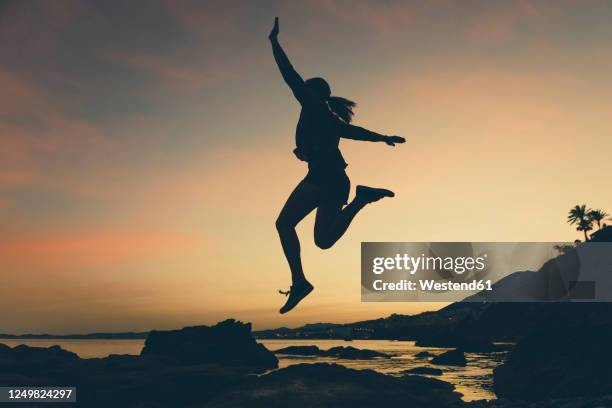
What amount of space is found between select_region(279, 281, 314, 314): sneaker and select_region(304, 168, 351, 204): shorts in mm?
1044

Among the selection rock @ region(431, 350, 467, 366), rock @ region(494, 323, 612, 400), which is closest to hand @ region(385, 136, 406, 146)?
rock @ region(494, 323, 612, 400)

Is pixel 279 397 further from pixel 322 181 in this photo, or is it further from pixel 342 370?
pixel 322 181

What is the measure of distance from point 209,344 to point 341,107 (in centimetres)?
6259

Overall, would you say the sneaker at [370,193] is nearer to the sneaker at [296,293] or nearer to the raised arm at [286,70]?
the sneaker at [296,293]

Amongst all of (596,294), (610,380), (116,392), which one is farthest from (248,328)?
(610,380)

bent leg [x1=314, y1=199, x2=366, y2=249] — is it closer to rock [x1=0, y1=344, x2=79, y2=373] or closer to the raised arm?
the raised arm

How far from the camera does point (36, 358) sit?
93.7ft

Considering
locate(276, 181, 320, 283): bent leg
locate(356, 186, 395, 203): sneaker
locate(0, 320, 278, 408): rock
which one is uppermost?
locate(356, 186, 395, 203): sneaker

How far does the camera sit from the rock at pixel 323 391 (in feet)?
64.3

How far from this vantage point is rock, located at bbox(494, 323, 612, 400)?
24.9 m

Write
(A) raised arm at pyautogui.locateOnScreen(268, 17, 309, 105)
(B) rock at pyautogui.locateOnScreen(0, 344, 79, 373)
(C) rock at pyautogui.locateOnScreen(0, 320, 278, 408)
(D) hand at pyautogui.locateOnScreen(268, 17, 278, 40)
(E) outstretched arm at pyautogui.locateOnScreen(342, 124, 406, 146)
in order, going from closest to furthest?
1. (D) hand at pyautogui.locateOnScreen(268, 17, 278, 40)
2. (A) raised arm at pyautogui.locateOnScreen(268, 17, 309, 105)
3. (E) outstretched arm at pyautogui.locateOnScreen(342, 124, 406, 146)
4. (C) rock at pyautogui.locateOnScreen(0, 320, 278, 408)
5. (B) rock at pyautogui.locateOnScreen(0, 344, 79, 373)

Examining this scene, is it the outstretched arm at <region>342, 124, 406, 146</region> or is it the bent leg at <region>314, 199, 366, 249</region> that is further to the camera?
the outstretched arm at <region>342, 124, 406, 146</region>

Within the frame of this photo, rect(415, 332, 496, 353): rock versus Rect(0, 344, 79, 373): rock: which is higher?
Rect(0, 344, 79, 373): rock

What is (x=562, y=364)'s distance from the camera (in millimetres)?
26984
